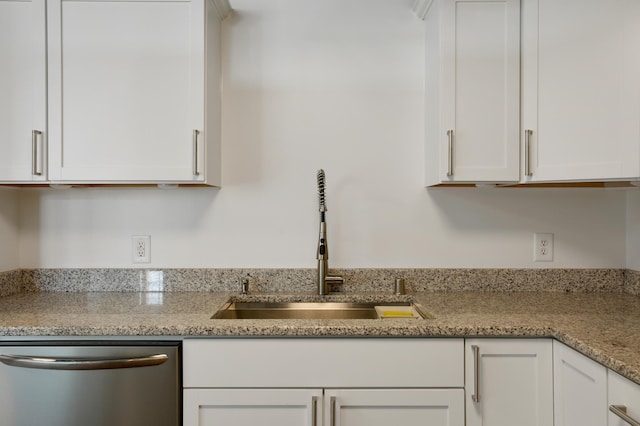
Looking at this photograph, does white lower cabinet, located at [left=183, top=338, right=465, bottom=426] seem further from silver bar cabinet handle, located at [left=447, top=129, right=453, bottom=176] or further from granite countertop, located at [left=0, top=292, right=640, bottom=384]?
silver bar cabinet handle, located at [left=447, top=129, right=453, bottom=176]

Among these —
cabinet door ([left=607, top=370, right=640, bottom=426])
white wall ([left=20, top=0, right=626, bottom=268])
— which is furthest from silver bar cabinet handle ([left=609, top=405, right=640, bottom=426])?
white wall ([left=20, top=0, right=626, bottom=268])

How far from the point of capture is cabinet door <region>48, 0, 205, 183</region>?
5.21 feet

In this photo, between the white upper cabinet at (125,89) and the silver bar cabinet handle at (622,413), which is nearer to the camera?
the silver bar cabinet handle at (622,413)

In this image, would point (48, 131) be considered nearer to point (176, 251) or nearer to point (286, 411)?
point (176, 251)

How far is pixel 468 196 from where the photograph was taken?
1.90m

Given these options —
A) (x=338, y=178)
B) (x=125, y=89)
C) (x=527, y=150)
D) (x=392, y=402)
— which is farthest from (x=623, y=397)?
(x=125, y=89)

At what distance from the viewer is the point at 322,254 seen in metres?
1.77

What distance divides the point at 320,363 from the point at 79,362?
0.73 m

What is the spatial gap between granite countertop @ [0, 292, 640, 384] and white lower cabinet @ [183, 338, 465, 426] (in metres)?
0.04

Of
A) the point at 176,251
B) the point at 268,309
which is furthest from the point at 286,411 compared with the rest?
the point at 176,251

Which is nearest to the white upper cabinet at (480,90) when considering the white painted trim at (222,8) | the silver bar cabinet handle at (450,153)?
the silver bar cabinet handle at (450,153)

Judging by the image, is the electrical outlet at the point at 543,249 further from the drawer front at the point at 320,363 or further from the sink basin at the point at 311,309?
the drawer front at the point at 320,363

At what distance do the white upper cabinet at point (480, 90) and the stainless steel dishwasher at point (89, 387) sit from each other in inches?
48.1

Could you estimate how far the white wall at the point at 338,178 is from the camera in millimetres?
1901
